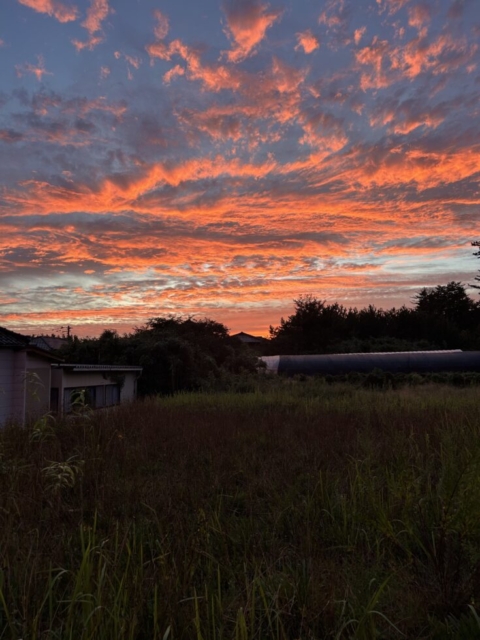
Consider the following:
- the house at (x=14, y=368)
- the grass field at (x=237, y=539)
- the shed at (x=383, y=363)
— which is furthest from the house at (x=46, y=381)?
the shed at (x=383, y=363)

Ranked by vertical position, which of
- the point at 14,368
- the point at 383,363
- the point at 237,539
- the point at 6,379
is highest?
the point at 14,368

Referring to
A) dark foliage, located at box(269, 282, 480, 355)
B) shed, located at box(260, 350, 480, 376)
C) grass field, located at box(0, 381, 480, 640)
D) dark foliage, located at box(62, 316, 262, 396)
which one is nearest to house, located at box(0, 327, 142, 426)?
dark foliage, located at box(62, 316, 262, 396)

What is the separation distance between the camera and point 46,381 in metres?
17.5

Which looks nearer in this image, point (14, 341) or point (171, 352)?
point (14, 341)

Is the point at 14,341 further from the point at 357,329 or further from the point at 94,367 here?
the point at 357,329

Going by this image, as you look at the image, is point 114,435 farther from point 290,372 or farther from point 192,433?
point 290,372

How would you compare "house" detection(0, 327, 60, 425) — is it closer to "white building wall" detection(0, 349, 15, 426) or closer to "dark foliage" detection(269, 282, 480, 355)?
"white building wall" detection(0, 349, 15, 426)

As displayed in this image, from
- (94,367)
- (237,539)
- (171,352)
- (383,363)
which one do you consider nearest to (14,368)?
(94,367)

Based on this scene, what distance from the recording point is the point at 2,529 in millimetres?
3852

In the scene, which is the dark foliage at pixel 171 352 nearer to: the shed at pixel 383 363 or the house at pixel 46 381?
the house at pixel 46 381

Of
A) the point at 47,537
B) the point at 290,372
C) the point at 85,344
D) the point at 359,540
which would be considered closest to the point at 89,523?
the point at 47,537

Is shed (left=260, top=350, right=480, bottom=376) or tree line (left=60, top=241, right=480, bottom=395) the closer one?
tree line (left=60, top=241, right=480, bottom=395)

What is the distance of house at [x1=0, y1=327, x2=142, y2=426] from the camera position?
14.4 metres

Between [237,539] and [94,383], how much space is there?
62.3ft
